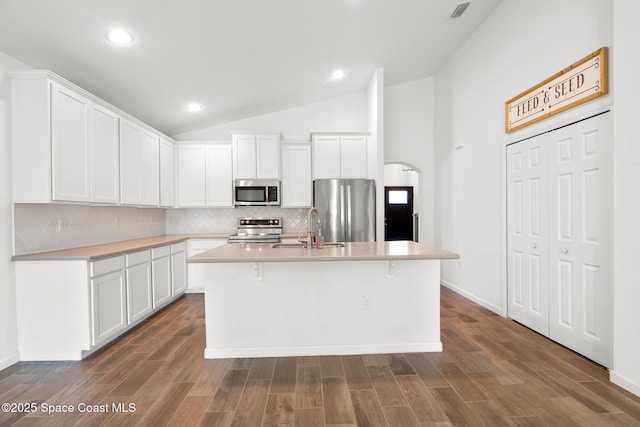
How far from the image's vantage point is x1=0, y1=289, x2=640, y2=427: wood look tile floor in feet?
6.19

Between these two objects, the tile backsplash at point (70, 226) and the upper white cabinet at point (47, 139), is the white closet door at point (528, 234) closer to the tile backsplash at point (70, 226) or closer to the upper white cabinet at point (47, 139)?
the upper white cabinet at point (47, 139)

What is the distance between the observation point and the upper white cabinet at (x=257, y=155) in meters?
5.09

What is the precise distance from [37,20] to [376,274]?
328 cm

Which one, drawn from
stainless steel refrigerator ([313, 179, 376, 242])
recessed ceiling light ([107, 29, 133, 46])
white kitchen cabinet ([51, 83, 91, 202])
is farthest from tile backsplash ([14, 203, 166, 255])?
stainless steel refrigerator ([313, 179, 376, 242])

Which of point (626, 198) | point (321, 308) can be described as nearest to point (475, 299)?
point (626, 198)

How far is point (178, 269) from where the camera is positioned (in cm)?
453

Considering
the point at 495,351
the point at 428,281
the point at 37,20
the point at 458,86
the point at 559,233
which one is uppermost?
A: the point at 458,86

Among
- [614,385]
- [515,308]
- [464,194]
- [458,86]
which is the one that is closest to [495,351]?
[614,385]

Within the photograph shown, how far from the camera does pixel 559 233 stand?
293 centimetres

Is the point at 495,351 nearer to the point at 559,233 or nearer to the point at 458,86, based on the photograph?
the point at 559,233

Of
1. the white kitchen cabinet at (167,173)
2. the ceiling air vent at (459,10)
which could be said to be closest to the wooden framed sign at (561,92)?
the ceiling air vent at (459,10)

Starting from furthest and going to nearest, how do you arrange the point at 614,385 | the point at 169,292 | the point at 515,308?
1. the point at 169,292
2. the point at 515,308
3. the point at 614,385

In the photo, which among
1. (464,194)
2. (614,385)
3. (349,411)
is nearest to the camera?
(349,411)

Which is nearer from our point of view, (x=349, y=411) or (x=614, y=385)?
→ (x=349, y=411)
